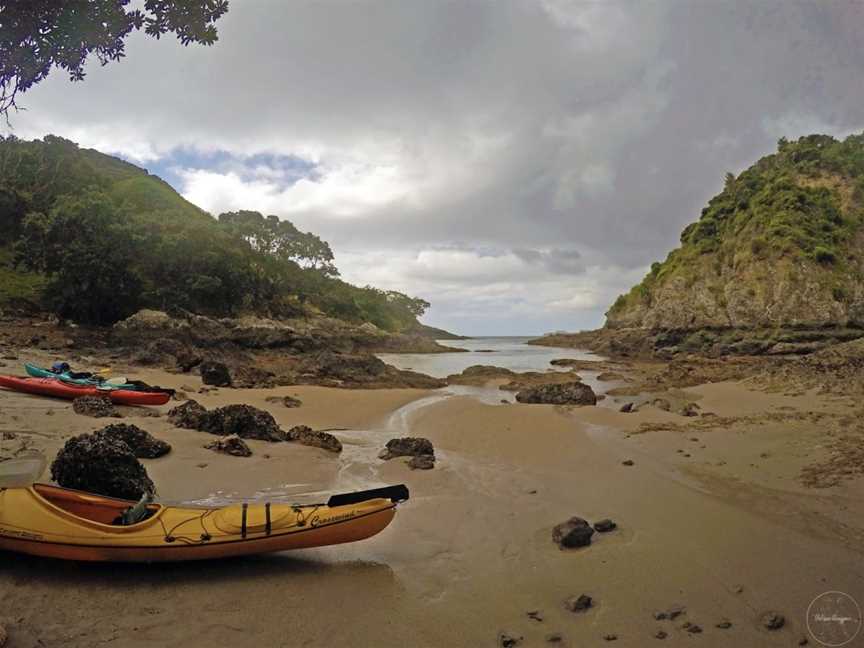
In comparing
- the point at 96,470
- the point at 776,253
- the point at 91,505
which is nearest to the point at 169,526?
the point at 91,505

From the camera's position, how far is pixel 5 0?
5.58 meters

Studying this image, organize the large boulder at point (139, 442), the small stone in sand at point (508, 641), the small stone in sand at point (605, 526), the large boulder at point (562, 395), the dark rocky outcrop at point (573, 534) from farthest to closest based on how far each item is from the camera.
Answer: the large boulder at point (562, 395)
the large boulder at point (139, 442)
the small stone in sand at point (605, 526)
the dark rocky outcrop at point (573, 534)
the small stone in sand at point (508, 641)

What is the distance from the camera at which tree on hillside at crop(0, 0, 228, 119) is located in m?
5.89

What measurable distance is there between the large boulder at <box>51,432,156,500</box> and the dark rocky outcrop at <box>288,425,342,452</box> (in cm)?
452

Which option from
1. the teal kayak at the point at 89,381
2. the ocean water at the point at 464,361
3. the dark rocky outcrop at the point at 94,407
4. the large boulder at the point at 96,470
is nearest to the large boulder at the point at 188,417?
the dark rocky outcrop at the point at 94,407

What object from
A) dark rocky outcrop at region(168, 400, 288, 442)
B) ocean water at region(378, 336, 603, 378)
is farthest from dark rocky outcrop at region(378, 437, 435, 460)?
ocean water at region(378, 336, 603, 378)

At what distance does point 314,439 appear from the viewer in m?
10.2

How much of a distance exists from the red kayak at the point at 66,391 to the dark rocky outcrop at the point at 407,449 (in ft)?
22.5

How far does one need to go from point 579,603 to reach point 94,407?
424 inches

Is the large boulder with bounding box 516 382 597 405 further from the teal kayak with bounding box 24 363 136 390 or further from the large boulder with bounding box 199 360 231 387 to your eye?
the teal kayak with bounding box 24 363 136 390

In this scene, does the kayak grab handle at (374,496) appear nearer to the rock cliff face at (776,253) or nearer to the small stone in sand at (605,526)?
the small stone in sand at (605,526)

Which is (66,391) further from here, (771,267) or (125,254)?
(771,267)

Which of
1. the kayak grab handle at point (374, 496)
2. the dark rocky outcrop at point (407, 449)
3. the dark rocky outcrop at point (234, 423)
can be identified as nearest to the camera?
the kayak grab handle at point (374, 496)

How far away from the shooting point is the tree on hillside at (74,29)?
5895mm
